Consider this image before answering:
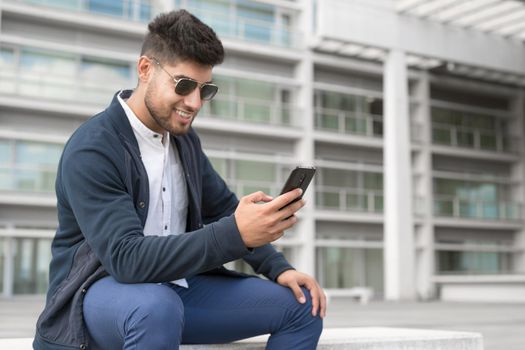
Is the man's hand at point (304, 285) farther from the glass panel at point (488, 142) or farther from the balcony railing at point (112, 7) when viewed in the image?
the glass panel at point (488, 142)

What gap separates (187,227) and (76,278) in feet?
1.76

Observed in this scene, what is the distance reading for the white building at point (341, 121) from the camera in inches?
917

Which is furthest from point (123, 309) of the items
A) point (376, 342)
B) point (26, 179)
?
point (26, 179)

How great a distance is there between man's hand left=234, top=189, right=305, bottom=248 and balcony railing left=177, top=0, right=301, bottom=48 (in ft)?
80.3

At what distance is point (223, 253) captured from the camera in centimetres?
230

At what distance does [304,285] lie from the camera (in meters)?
2.86

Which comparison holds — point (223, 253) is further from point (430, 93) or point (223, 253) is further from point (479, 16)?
point (430, 93)

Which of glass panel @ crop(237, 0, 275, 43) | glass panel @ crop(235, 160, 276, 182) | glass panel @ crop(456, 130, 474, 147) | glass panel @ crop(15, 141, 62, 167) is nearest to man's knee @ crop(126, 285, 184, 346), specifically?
glass panel @ crop(15, 141, 62, 167)

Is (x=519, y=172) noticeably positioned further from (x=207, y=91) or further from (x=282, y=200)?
(x=282, y=200)

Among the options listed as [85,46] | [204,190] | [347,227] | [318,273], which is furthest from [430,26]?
[204,190]

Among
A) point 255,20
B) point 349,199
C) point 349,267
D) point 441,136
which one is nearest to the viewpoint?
point 255,20

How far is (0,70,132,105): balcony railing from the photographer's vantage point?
22969mm

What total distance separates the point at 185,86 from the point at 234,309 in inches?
33.9

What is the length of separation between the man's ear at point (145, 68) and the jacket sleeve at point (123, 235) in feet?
1.17
